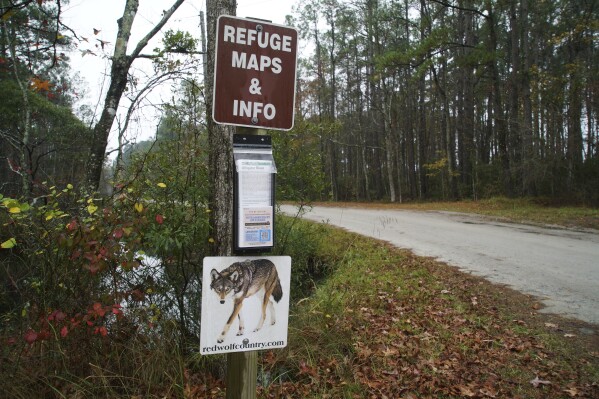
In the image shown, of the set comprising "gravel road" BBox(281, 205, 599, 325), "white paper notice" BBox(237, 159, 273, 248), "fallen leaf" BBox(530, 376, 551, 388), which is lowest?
"fallen leaf" BBox(530, 376, 551, 388)

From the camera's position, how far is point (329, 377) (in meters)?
3.65

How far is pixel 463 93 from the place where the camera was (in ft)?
92.9

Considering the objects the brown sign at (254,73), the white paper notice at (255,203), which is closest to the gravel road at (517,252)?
the white paper notice at (255,203)

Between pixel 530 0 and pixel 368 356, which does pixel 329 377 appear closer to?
pixel 368 356

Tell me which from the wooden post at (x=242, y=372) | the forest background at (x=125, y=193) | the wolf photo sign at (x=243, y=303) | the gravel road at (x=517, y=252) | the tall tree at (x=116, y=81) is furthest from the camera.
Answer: the tall tree at (x=116, y=81)

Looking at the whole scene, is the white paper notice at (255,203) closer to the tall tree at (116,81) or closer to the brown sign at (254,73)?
the brown sign at (254,73)

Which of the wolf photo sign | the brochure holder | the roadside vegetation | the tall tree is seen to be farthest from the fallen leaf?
the tall tree

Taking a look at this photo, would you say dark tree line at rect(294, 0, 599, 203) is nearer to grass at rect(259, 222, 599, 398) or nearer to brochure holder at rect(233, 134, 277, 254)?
grass at rect(259, 222, 599, 398)

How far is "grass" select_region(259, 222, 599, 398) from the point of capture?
3.44 metres

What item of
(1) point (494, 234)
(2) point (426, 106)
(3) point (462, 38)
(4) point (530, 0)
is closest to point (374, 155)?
(2) point (426, 106)

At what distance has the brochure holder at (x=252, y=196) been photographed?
191 centimetres

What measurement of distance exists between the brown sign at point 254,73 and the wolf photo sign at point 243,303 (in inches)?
27.1

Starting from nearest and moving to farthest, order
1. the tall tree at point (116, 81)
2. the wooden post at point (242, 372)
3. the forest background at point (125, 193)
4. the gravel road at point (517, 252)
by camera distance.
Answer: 1. the wooden post at point (242, 372)
2. the forest background at point (125, 193)
3. the gravel road at point (517, 252)
4. the tall tree at point (116, 81)

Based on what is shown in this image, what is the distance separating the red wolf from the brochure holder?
73 mm
